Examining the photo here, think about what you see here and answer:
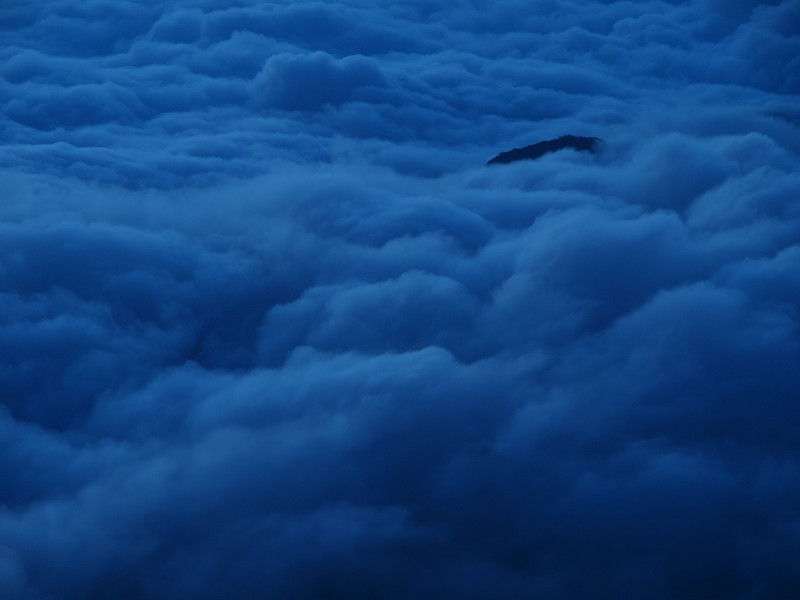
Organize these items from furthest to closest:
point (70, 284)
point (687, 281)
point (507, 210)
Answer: point (507, 210) < point (687, 281) < point (70, 284)

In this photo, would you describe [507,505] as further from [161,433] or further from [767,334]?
[767,334]

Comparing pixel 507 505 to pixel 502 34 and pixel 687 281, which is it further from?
pixel 502 34

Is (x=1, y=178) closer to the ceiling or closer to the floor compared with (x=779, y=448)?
closer to the ceiling

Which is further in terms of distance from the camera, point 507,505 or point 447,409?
point 447,409

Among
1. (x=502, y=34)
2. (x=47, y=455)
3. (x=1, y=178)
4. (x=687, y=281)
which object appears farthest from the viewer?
(x=502, y=34)

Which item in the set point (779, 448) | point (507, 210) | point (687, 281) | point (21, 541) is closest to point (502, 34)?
point (507, 210)

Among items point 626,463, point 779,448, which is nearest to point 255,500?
point 626,463
